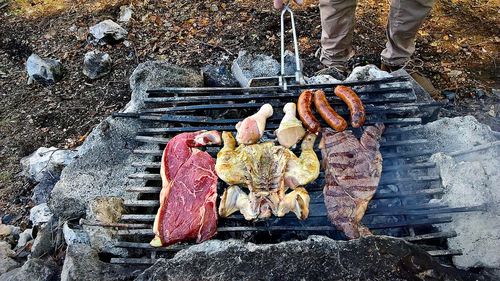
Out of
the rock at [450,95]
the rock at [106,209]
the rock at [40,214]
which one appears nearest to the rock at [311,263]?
the rock at [106,209]

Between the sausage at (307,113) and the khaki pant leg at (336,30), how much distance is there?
1.83 m

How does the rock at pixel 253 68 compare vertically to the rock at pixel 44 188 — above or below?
above

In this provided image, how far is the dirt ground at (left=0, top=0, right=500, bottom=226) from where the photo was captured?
5465 mm

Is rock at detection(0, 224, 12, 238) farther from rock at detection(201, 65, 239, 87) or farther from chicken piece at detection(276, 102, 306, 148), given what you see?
chicken piece at detection(276, 102, 306, 148)

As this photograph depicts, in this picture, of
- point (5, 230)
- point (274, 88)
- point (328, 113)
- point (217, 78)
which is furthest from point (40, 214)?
point (328, 113)

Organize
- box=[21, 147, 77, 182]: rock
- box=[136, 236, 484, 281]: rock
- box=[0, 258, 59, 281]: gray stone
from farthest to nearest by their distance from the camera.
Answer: box=[21, 147, 77, 182]: rock
box=[0, 258, 59, 281]: gray stone
box=[136, 236, 484, 281]: rock

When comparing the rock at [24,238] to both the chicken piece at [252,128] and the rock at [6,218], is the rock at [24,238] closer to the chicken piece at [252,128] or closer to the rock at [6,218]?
the rock at [6,218]

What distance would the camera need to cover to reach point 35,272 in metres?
3.51

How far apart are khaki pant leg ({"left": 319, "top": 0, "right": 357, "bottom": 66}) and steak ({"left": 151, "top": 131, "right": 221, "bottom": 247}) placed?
2388 mm

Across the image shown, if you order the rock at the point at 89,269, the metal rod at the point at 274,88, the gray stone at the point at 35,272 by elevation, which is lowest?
the gray stone at the point at 35,272

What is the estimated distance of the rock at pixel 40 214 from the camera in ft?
14.1

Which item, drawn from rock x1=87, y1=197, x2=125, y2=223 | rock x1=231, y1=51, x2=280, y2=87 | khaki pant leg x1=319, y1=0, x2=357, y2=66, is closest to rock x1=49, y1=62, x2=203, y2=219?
rock x1=87, y1=197, x2=125, y2=223

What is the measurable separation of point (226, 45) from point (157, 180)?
2897 millimetres

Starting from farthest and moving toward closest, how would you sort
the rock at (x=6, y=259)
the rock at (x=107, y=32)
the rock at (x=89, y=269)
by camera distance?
the rock at (x=107, y=32)
the rock at (x=6, y=259)
the rock at (x=89, y=269)
